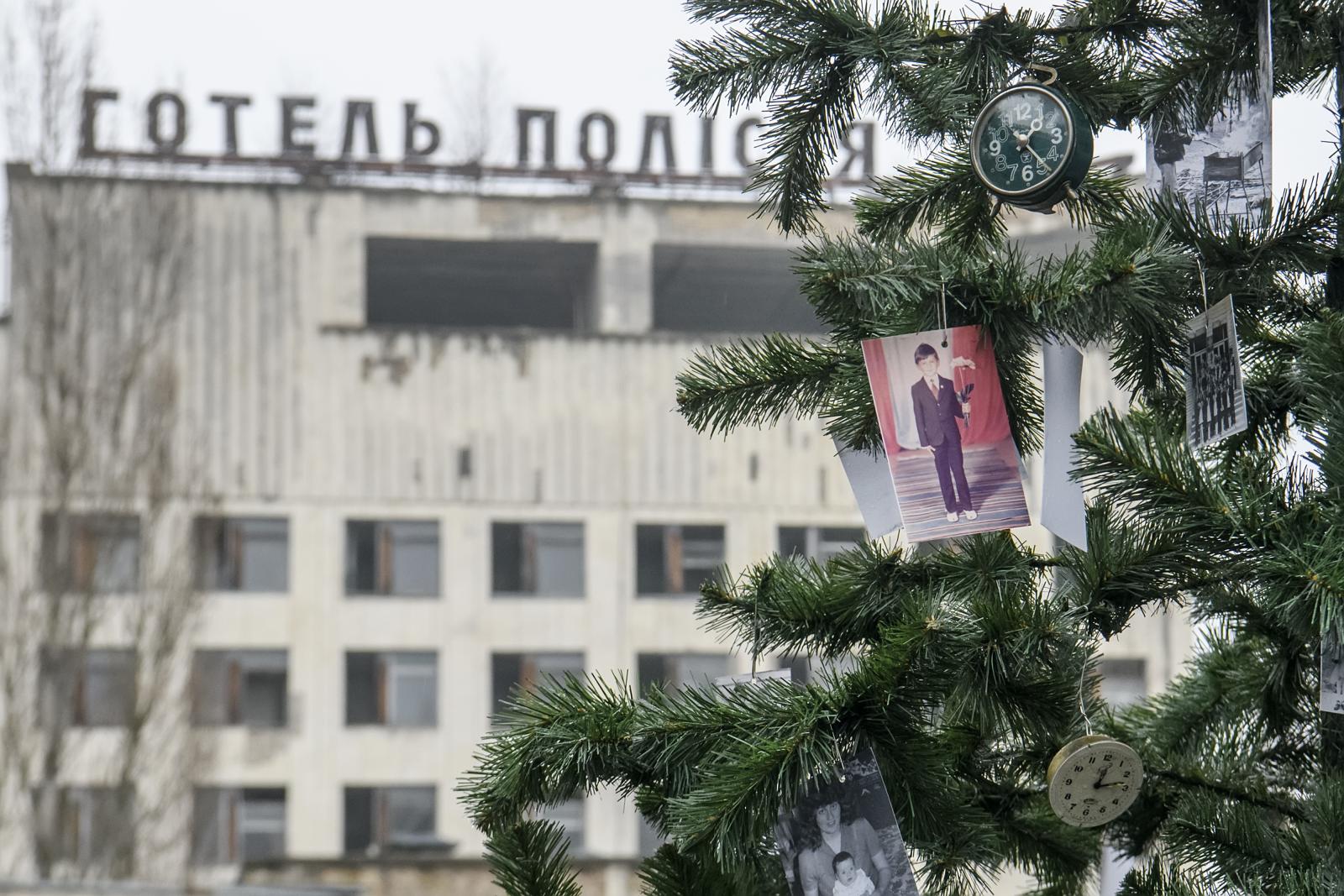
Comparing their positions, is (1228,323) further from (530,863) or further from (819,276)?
(530,863)

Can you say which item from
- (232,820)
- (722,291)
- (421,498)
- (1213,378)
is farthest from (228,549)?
(1213,378)

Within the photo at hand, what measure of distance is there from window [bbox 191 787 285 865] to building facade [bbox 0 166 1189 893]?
0.16 feet

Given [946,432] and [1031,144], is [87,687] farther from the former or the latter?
[1031,144]

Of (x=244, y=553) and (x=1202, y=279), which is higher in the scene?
(x=244, y=553)

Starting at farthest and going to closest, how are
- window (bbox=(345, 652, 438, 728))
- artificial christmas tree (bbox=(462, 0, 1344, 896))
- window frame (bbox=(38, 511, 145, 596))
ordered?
window (bbox=(345, 652, 438, 728)), window frame (bbox=(38, 511, 145, 596)), artificial christmas tree (bbox=(462, 0, 1344, 896))

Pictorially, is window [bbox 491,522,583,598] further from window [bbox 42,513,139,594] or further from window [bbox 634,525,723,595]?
window [bbox 42,513,139,594]

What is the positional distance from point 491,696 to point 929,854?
66.7 feet

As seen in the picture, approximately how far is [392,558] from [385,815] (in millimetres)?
3374

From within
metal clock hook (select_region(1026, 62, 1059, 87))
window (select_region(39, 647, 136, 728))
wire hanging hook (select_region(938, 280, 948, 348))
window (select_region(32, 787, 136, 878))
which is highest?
window (select_region(39, 647, 136, 728))

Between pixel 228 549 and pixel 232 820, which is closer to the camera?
pixel 232 820

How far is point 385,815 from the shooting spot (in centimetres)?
2142

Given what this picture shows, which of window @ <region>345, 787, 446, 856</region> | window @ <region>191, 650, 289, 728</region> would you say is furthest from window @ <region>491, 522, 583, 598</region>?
window @ <region>191, 650, 289, 728</region>

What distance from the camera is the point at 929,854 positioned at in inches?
85.5

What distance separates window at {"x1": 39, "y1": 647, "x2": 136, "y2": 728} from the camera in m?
20.0
